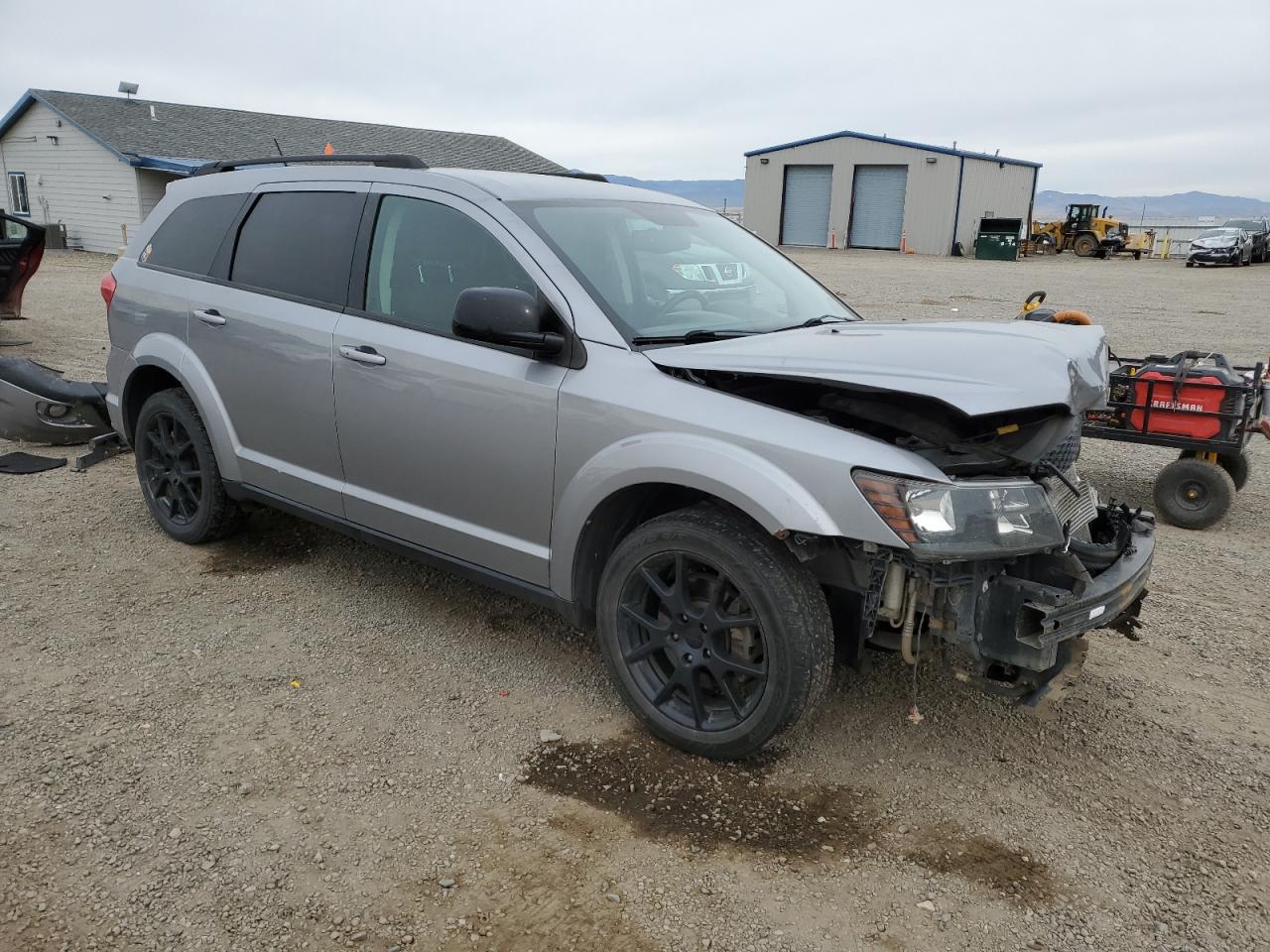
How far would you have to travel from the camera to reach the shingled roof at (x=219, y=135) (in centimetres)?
3020

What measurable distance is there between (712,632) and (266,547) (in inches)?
120

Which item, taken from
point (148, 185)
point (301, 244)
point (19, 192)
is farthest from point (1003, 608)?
point (19, 192)

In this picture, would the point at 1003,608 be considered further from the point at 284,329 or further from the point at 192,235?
the point at 192,235

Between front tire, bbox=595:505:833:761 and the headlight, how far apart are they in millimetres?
403

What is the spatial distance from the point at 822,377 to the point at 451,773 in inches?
69.8

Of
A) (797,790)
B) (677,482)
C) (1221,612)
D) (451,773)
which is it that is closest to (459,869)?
(451,773)

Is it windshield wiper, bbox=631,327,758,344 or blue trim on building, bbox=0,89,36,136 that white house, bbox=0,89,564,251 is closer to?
blue trim on building, bbox=0,89,36,136

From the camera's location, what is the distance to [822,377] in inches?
113

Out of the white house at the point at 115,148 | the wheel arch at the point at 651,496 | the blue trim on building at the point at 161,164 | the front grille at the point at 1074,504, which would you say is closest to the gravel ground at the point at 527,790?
the wheel arch at the point at 651,496

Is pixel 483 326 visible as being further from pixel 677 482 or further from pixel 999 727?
pixel 999 727

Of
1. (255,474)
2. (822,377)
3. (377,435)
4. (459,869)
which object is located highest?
(822,377)

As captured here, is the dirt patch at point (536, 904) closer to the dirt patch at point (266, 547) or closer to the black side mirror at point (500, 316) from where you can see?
the black side mirror at point (500, 316)

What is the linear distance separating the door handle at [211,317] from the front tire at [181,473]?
47 centimetres

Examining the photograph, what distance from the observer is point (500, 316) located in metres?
3.22
